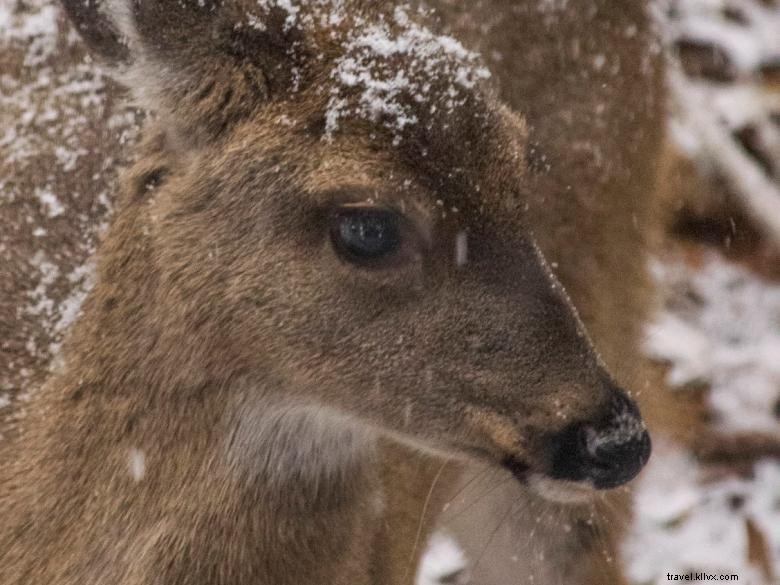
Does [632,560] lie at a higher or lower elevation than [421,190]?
lower

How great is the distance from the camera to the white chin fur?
2447 millimetres

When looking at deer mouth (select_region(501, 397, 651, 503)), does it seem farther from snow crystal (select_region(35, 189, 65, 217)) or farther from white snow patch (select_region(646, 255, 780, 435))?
white snow patch (select_region(646, 255, 780, 435))

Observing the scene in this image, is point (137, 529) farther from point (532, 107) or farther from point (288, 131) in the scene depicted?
point (532, 107)

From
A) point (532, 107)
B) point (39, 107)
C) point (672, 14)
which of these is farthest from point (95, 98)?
point (672, 14)

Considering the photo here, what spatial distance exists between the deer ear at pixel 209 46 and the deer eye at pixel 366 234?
0.82 ft

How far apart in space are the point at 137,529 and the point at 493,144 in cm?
98

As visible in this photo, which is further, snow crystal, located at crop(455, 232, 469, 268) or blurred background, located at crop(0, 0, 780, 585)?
blurred background, located at crop(0, 0, 780, 585)

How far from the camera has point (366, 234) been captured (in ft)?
7.91

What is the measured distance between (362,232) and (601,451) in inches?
21.9

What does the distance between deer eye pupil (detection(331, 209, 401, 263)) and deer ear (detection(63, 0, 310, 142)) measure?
254 mm

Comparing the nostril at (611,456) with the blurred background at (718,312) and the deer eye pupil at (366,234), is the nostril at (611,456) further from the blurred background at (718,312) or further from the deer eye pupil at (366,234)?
the blurred background at (718,312)

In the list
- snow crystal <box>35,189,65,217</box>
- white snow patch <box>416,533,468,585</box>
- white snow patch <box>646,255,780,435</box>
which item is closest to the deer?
snow crystal <box>35,189,65,217</box>

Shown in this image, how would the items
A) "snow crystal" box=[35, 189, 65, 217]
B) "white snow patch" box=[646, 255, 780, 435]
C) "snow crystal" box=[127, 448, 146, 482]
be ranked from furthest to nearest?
1. "white snow patch" box=[646, 255, 780, 435]
2. "snow crystal" box=[35, 189, 65, 217]
3. "snow crystal" box=[127, 448, 146, 482]

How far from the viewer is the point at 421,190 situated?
7.89 feet
